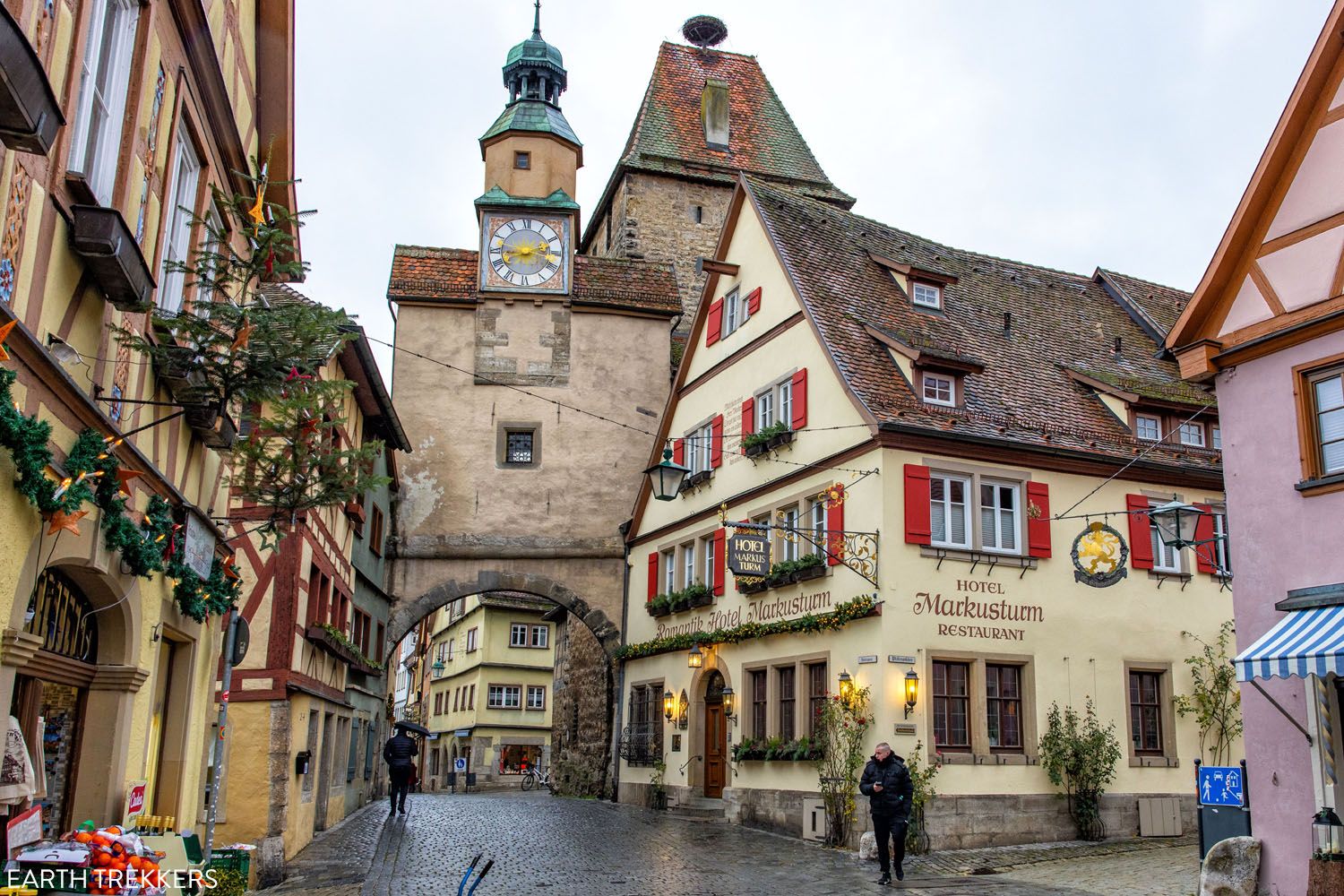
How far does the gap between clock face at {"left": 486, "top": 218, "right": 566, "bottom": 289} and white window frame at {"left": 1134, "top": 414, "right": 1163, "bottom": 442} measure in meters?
13.3

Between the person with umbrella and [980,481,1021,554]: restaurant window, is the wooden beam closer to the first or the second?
[980,481,1021,554]: restaurant window

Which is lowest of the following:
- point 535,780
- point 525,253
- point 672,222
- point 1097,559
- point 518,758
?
point 535,780

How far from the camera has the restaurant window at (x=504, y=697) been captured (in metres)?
50.3

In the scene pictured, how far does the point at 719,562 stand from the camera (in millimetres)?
21734

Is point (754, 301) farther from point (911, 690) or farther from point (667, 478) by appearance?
point (911, 690)

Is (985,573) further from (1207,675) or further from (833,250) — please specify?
(833,250)

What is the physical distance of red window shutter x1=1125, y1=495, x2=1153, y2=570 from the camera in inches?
733

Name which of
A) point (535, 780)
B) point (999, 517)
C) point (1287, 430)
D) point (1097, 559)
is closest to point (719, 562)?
point (999, 517)

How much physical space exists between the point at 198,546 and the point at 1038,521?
39.5ft

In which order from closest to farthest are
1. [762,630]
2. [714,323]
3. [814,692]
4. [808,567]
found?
1. [808,567]
2. [814,692]
3. [762,630]
4. [714,323]

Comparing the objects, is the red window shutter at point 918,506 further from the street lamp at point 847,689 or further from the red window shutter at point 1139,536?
the red window shutter at point 1139,536

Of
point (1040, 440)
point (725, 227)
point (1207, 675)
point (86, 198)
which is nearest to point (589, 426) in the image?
point (725, 227)

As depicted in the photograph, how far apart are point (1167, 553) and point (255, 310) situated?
596 inches

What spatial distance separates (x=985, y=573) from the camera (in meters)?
17.4
